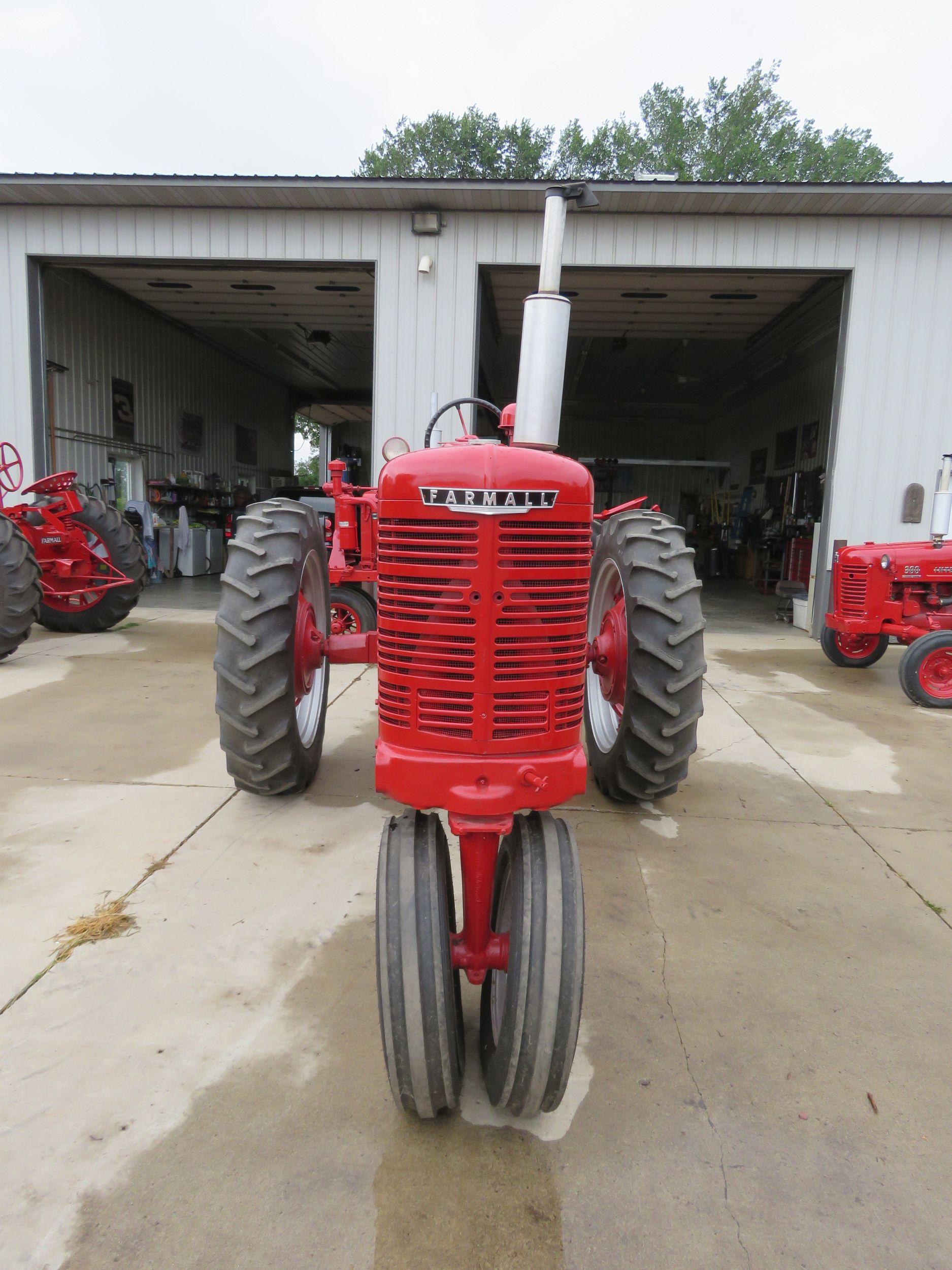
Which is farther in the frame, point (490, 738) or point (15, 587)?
point (15, 587)

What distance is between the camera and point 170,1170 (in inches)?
63.3

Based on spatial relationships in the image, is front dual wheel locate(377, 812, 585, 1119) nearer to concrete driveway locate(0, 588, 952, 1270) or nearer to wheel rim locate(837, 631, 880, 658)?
concrete driveway locate(0, 588, 952, 1270)

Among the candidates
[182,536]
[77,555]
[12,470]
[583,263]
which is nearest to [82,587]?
[77,555]

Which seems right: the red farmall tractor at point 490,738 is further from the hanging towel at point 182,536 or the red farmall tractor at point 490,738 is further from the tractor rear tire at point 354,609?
the hanging towel at point 182,536

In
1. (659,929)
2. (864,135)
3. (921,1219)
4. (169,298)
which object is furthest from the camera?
(864,135)

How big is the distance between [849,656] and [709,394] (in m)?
13.8

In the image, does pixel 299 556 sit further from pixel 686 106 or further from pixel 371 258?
pixel 686 106

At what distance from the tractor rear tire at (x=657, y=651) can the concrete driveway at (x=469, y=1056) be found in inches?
13.3

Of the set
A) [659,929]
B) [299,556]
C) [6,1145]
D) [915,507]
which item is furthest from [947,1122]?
[915,507]

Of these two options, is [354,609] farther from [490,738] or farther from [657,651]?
[490,738]

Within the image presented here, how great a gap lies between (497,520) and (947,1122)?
1665 mm

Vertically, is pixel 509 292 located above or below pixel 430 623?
above

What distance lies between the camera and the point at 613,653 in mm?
3105

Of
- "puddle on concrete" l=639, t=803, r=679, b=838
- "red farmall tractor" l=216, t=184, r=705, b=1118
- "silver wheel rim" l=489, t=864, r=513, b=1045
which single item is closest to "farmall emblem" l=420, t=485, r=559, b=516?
"red farmall tractor" l=216, t=184, r=705, b=1118
